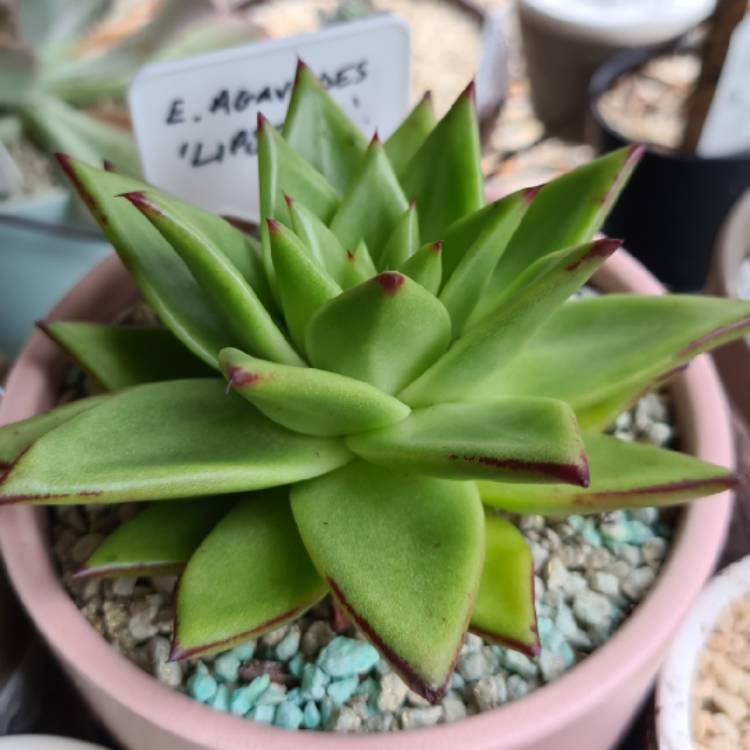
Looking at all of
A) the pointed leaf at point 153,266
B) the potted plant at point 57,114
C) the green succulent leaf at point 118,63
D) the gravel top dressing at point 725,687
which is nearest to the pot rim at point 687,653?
the gravel top dressing at point 725,687

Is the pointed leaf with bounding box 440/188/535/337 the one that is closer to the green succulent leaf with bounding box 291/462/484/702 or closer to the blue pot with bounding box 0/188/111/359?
the green succulent leaf with bounding box 291/462/484/702

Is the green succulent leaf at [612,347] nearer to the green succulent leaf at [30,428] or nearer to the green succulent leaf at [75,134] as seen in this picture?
the green succulent leaf at [30,428]

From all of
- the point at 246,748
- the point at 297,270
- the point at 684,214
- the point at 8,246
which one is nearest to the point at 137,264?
the point at 297,270

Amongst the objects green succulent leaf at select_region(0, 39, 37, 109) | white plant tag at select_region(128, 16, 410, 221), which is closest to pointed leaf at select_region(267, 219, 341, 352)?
white plant tag at select_region(128, 16, 410, 221)

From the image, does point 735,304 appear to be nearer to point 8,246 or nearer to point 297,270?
point 297,270

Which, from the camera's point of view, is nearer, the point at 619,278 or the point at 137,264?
the point at 137,264

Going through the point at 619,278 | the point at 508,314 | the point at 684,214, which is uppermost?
the point at 508,314

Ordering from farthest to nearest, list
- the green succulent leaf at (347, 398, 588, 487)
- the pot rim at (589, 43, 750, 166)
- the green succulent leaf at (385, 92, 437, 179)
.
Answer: the pot rim at (589, 43, 750, 166) → the green succulent leaf at (385, 92, 437, 179) → the green succulent leaf at (347, 398, 588, 487)
